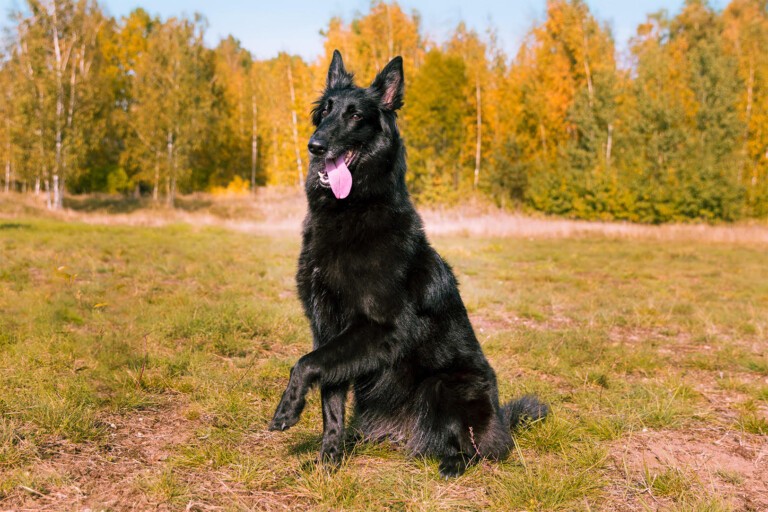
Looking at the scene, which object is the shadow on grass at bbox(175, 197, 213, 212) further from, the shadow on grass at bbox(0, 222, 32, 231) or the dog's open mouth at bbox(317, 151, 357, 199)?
the dog's open mouth at bbox(317, 151, 357, 199)

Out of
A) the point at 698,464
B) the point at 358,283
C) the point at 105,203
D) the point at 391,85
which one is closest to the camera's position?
the point at 358,283

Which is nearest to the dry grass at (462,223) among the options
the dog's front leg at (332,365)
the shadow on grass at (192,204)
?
the shadow on grass at (192,204)

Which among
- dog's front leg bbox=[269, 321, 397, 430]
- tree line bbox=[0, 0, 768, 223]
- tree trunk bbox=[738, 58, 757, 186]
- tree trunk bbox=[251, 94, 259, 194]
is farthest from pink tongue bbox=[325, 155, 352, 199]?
tree trunk bbox=[251, 94, 259, 194]

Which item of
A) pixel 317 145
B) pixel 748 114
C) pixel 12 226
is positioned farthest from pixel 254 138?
pixel 317 145

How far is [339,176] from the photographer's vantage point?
11.1 ft

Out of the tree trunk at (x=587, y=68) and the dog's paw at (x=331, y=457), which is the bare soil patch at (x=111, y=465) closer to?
the dog's paw at (x=331, y=457)

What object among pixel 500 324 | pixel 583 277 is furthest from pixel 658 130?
pixel 500 324

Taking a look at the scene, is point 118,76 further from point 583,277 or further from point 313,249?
point 313,249

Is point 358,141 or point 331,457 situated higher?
point 358,141

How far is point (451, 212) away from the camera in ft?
90.1

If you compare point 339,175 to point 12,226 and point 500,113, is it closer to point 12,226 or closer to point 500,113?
point 12,226

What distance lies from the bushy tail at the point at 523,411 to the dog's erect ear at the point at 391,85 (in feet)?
7.26

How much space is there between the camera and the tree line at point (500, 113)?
28141 millimetres

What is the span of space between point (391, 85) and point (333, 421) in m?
2.22
